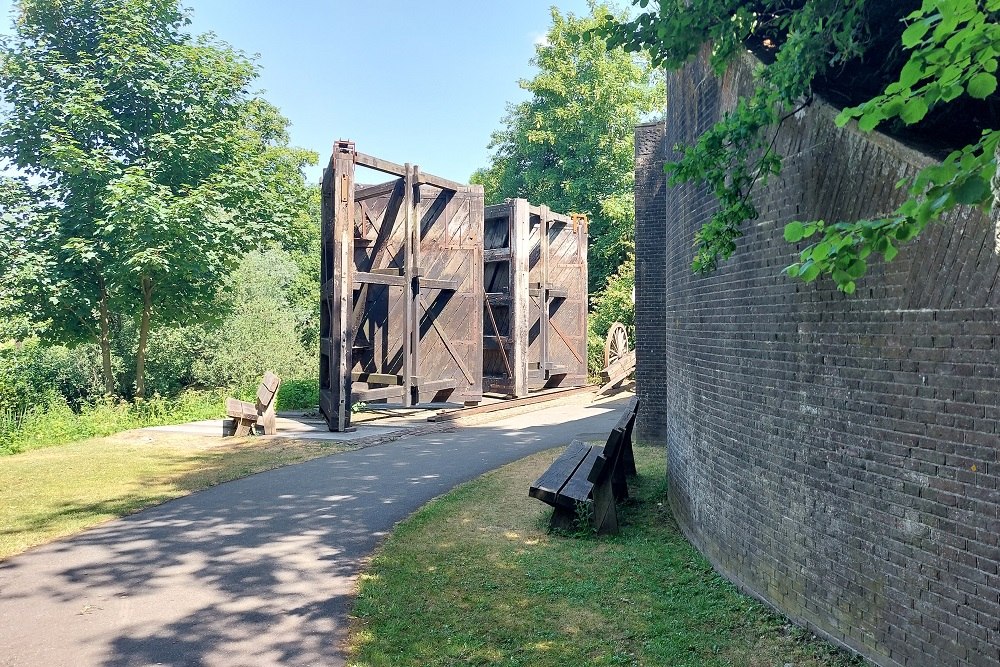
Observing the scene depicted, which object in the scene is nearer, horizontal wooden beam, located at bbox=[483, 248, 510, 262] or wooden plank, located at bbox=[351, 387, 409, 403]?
wooden plank, located at bbox=[351, 387, 409, 403]

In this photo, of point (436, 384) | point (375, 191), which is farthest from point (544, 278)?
point (375, 191)

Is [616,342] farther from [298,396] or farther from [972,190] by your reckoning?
[972,190]

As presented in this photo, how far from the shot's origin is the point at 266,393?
13.7m

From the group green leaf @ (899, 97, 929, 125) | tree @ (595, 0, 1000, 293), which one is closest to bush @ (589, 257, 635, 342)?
tree @ (595, 0, 1000, 293)

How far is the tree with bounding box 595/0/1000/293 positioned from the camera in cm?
220

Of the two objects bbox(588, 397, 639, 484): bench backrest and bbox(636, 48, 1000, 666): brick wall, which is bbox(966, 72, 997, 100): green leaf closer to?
bbox(636, 48, 1000, 666): brick wall

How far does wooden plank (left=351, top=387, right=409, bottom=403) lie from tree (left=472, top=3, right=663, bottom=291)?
20.1 metres

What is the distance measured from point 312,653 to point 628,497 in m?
4.56

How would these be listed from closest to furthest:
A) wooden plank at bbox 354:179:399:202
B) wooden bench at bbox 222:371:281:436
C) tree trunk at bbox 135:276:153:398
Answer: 1. wooden bench at bbox 222:371:281:436
2. wooden plank at bbox 354:179:399:202
3. tree trunk at bbox 135:276:153:398

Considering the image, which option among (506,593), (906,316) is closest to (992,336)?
(906,316)

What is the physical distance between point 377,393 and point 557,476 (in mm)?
7462

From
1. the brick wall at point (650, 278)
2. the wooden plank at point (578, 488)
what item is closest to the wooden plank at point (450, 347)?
the brick wall at point (650, 278)

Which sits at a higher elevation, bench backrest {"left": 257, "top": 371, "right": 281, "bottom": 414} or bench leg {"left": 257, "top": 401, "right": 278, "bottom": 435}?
bench backrest {"left": 257, "top": 371, "right": 281, "bottom": 414}

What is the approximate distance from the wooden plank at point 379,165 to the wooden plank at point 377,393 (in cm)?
428
